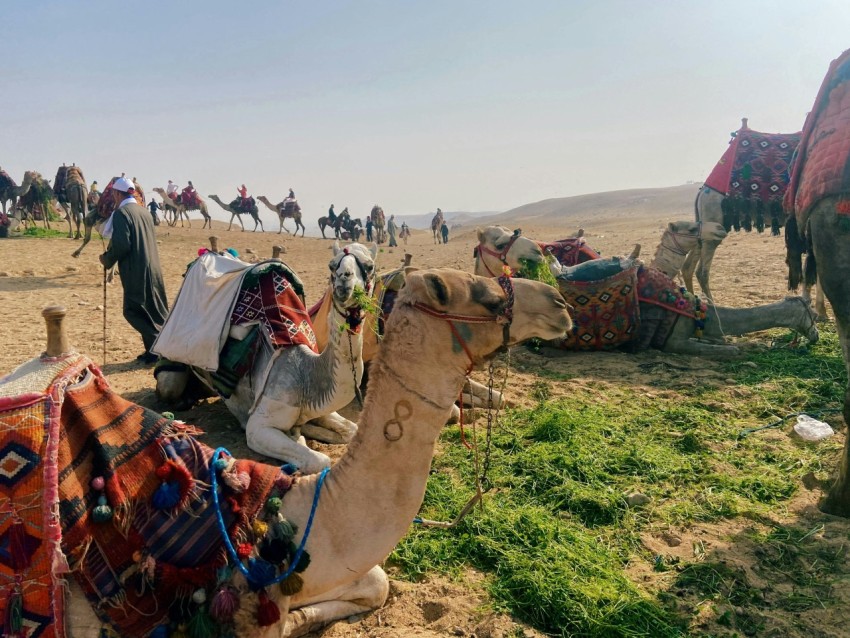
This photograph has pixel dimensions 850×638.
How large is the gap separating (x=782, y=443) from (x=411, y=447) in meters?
3.72

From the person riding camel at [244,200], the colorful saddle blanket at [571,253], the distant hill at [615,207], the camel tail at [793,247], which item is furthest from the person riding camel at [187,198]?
the distant hill at [615,207]

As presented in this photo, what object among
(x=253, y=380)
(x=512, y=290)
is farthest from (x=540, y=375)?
(x=512, y=290)

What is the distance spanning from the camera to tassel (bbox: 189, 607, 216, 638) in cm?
191

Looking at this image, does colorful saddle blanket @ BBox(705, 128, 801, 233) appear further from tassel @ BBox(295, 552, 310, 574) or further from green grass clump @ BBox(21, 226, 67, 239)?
green grass clump @ BBox(21, 226, 67, 239)

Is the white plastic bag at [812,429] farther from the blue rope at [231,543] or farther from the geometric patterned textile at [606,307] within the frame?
the blue rope at [231,543]

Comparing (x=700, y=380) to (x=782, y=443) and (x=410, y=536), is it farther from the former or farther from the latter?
(x=410, y=536)

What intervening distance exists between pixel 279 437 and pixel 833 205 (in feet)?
12.8

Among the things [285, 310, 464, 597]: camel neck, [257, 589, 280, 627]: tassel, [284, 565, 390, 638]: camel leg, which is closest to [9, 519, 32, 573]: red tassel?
[257, 589, 280, 627]: tassel

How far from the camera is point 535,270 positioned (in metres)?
5.82

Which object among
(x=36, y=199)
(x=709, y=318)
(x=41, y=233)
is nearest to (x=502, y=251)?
(x=709, y=318)

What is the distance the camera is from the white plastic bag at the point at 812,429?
4426 millimetres

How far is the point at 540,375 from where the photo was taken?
6.66 m

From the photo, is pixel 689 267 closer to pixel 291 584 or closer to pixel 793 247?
pixel 793 247

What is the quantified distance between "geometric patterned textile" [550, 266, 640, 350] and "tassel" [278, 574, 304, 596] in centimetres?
551
